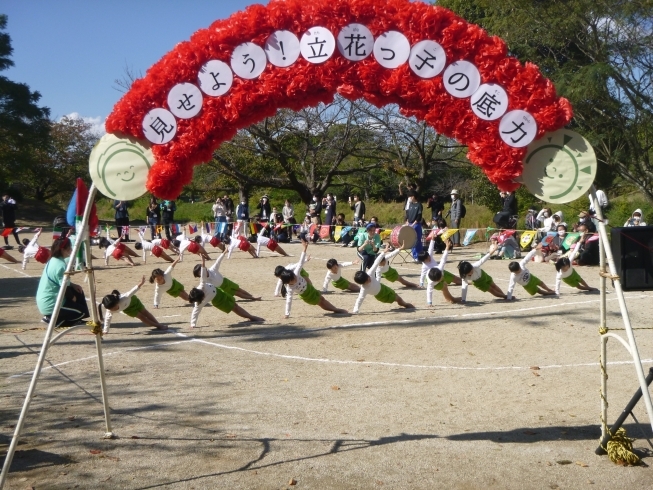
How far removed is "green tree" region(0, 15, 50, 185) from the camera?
30.5 m

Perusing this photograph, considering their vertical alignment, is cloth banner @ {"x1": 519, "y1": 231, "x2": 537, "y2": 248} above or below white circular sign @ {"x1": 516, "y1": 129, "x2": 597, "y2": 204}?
below

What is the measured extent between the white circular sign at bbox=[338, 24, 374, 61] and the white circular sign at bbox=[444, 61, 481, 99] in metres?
0.65

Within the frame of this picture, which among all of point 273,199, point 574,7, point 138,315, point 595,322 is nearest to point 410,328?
point 595,322

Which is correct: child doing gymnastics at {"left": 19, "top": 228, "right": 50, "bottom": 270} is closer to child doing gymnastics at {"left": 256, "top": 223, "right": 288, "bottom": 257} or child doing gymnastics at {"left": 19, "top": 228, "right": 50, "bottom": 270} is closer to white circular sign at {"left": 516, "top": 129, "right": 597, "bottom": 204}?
child doing gymnastics at {"left": 256, "top": 223, "right": 288, "bottom": 257}

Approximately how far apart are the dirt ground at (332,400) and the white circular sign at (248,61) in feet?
10.0

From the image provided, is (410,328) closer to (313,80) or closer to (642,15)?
(313,80)

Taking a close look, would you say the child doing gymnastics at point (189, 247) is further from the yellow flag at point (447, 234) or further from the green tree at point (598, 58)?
the green tree at point (598, 58)

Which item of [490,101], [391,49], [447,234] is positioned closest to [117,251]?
[447,234]

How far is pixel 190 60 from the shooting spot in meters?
5.59

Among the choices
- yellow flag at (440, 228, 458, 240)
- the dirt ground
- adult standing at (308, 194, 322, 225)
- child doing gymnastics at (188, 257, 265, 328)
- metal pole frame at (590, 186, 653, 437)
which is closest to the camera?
metal pole frame at (590, 186, 653, 437)

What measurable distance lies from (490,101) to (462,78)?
11.2 inches

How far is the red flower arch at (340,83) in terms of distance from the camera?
5.50 metres

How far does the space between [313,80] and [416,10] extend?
96 cm

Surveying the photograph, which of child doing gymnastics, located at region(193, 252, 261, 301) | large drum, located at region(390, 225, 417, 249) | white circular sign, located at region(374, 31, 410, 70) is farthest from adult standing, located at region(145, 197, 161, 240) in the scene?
white circular sign, located at region(374, 31, 410, 70)
